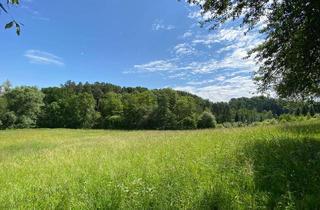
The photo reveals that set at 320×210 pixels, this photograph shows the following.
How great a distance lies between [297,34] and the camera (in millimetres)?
9516

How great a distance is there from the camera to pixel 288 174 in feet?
20.0

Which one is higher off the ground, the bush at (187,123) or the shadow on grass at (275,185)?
the bush at (187,123)

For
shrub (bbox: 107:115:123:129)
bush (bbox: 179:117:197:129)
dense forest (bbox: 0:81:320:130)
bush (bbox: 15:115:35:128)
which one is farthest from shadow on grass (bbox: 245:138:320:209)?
shrub (bbox: 107:115:123:129)

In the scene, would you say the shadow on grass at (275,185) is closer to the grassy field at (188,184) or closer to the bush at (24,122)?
the grassy field at (188,184)

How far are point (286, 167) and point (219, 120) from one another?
339 feet

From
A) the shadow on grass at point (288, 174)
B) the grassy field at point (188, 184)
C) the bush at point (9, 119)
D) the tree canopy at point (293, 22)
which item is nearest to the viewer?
the shadow on grass at point (288, 174)

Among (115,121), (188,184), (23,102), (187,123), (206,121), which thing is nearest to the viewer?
(188,184)

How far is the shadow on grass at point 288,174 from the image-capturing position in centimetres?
494

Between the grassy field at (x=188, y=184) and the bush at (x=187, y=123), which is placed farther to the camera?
the bush at (x=187, y=123)

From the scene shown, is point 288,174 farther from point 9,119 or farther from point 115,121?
point 115,121

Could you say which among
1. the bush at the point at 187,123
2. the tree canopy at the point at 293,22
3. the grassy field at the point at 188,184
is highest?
the tree canopy at the point at 293,22

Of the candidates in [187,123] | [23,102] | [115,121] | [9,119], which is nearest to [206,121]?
[187,123]

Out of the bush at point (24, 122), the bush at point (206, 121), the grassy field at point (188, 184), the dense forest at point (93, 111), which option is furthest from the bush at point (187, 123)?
the grassy field at point (188, 184)

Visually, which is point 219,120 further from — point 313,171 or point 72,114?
point 313,171
